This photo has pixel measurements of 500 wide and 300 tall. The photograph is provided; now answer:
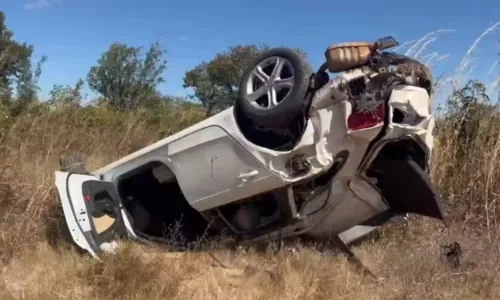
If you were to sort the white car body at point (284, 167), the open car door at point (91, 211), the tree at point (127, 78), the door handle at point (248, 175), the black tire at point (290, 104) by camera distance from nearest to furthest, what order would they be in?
the white car body at point (284, 167), the black tire at point (290, 104), the door handle at point (248, 175), the open car door at point (91, 211), the tree at point (127, 78)

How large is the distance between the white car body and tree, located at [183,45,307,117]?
5.99 meters

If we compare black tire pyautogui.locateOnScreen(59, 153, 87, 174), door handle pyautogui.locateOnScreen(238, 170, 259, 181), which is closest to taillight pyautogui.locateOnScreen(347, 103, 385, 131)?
door handle pyautogui.locateOnScreen(238, 170, 259, 181)

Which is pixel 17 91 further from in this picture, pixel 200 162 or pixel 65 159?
pixel 200 162

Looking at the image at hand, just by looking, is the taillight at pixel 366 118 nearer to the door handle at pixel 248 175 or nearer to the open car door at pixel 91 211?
the door handle at pixel 248 175

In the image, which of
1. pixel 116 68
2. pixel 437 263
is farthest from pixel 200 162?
pixel 116 68

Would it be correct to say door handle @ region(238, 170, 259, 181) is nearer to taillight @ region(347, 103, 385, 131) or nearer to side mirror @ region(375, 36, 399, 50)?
taillight @ region(347, 103, 385, 131)

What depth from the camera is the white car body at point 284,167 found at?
427 centimetres

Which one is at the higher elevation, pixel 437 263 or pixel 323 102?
pixel 323 102

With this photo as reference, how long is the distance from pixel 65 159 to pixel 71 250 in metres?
1.10

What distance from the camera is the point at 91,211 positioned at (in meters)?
4.98

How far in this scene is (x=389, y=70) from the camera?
167 inches

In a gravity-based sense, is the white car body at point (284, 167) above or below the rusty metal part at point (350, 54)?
below

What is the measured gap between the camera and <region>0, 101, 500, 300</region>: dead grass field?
13.3ft

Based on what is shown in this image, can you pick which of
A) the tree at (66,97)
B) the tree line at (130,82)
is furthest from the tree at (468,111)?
the tree at (66,97)
